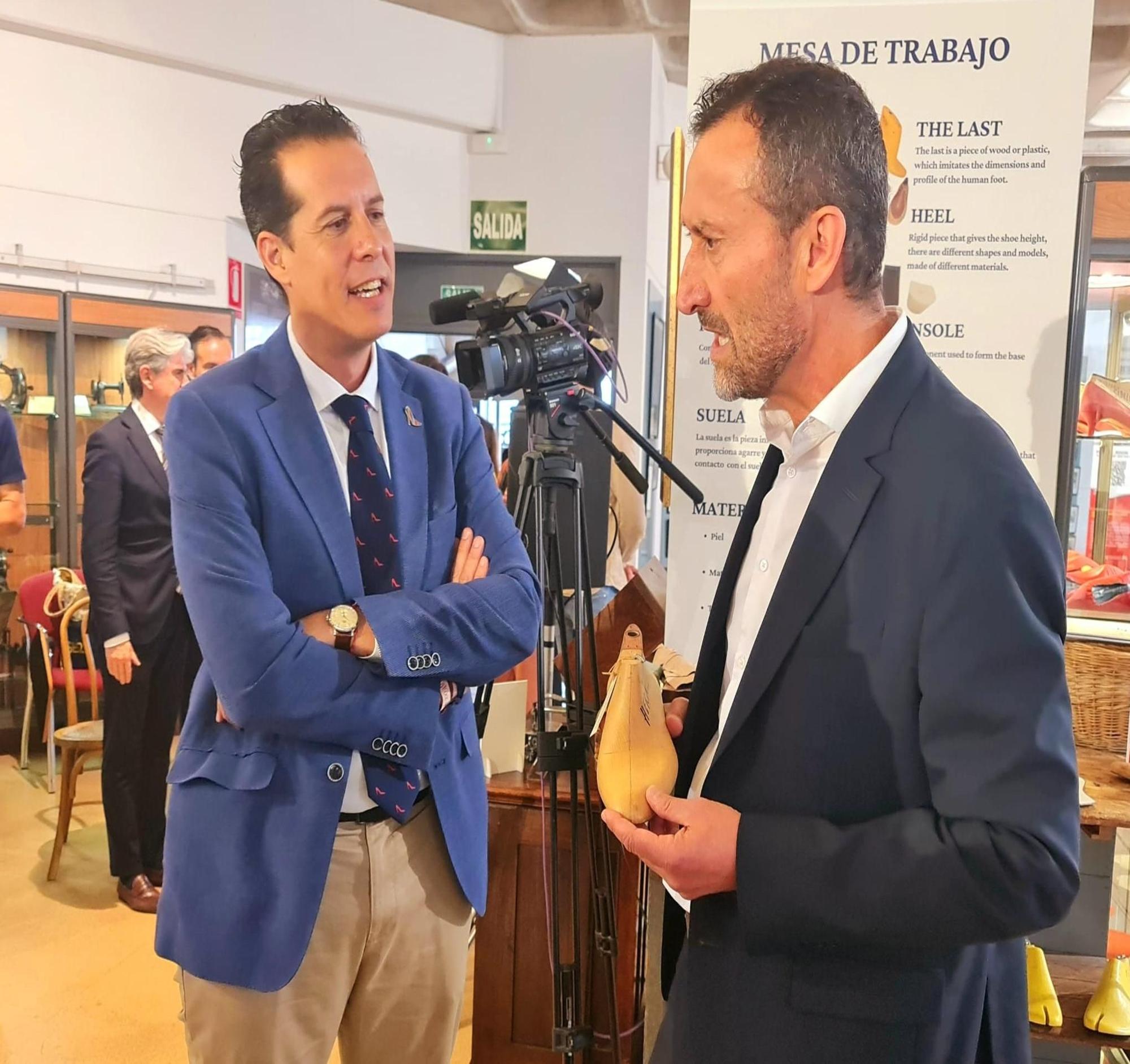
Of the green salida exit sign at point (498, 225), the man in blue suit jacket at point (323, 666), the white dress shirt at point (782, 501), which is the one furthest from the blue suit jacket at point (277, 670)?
the green salida exit sign at point (498, 225)

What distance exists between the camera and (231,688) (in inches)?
49.6

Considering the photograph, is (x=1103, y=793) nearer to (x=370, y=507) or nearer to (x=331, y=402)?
(x=370, y=507)

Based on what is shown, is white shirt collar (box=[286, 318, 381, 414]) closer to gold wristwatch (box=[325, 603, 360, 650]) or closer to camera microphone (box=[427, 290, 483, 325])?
gold wristwatch (box=[325, 603, 360, 650])

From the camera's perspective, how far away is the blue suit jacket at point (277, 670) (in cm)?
126

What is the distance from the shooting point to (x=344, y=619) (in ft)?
4.33

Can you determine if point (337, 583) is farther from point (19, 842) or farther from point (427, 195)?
point (427, 195)

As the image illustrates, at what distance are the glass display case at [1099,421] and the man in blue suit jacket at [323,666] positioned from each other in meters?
1.33

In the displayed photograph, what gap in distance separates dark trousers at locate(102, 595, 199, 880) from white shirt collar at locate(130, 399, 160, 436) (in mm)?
591

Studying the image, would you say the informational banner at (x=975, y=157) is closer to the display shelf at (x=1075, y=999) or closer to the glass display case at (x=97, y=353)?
the display shelf at (x=1075, y=999)

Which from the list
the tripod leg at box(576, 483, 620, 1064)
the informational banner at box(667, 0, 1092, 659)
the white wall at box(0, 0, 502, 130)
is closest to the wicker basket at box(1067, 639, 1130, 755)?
the informational banner at box(667, 0, 1092, 659)

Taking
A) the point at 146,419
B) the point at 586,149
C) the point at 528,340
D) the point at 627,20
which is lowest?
the point at 146,419

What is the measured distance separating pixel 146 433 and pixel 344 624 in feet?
7.62

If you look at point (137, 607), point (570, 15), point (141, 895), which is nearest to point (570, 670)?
point (137, 607)

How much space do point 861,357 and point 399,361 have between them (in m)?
0.87
